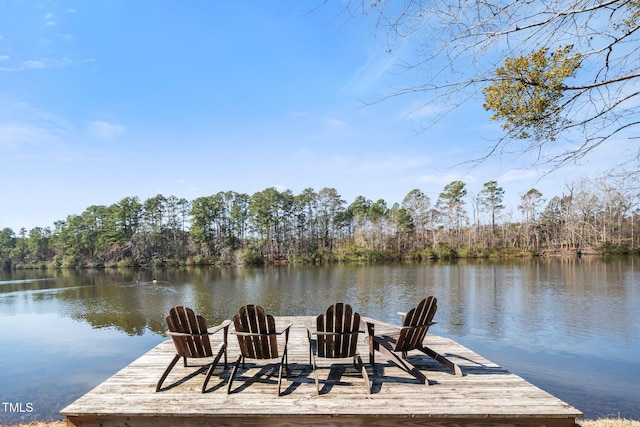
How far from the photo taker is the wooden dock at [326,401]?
3.25 m

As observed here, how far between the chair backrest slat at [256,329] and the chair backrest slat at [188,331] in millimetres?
480

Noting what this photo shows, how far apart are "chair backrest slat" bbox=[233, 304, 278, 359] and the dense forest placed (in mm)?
42471

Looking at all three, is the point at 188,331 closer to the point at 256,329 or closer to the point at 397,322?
the point at 256,329

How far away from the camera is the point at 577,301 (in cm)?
1396

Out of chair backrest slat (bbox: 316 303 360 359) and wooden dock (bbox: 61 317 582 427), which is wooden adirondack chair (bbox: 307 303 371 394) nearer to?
chair backrest slat (bbox: 316 303 360 359)

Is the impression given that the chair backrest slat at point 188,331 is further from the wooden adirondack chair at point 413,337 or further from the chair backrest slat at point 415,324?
the chair backrest slat at point 415,324

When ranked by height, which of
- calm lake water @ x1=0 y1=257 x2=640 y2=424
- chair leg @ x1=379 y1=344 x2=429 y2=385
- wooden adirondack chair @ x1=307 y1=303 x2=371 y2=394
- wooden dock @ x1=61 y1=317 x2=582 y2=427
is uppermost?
wooden adirondack chair @ x1=307 y1=303 x2=371 y2=394

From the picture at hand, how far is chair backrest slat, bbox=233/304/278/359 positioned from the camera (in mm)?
4000

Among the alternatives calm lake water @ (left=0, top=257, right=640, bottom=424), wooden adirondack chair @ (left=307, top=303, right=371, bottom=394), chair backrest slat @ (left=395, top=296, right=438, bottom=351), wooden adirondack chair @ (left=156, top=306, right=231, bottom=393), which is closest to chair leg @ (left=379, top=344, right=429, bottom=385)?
chair backrest slat @ (left=395, top=296, right=438, bottom=351)

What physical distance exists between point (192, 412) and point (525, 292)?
17504mm

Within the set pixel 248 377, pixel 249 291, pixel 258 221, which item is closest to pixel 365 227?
pixel 258 221

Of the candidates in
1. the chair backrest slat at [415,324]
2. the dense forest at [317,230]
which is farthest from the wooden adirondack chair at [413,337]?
the dense forest at [317,230]

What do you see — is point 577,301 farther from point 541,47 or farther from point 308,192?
point 308,192

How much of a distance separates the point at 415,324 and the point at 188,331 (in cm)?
278
